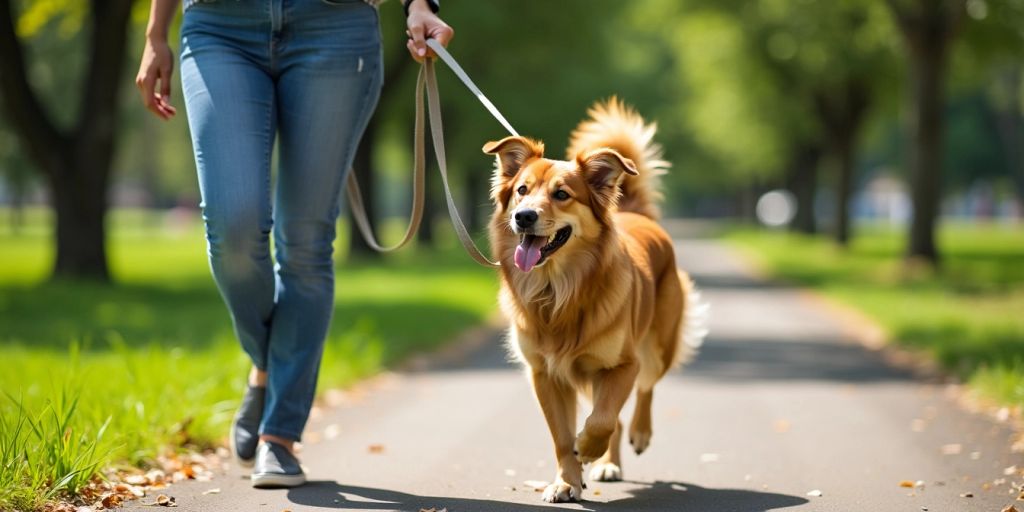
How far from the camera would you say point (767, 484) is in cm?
544

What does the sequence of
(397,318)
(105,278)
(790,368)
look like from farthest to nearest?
(105,278), (397,318), (790,368)

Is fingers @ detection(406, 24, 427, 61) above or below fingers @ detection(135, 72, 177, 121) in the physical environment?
above

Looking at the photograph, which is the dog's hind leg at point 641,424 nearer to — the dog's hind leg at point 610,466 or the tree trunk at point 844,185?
the dog's hind leg at point 610,466

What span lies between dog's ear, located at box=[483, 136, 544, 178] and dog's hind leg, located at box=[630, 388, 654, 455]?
1.46m

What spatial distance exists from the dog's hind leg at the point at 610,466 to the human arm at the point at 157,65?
8.00 ft

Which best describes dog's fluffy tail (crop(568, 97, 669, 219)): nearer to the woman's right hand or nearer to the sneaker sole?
the woman's right hand

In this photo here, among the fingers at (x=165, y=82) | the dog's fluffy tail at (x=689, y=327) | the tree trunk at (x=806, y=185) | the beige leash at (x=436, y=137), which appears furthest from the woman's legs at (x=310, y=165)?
the tree trunk at (x=806, y=185)

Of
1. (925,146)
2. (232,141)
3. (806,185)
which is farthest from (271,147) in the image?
(806,185)

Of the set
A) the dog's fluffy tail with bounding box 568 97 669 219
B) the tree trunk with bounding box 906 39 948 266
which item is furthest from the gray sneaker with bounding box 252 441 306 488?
the tree trunk with bounding box 906 39 948 266

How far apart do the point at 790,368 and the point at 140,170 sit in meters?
76.2

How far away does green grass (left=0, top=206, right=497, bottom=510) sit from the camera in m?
4.78

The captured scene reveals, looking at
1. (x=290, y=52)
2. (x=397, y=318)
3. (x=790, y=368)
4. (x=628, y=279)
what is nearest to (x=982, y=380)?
(x=790, y=368)

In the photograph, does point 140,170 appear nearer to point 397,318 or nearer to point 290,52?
point 397,318

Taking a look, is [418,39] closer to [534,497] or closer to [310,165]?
[310,165]
